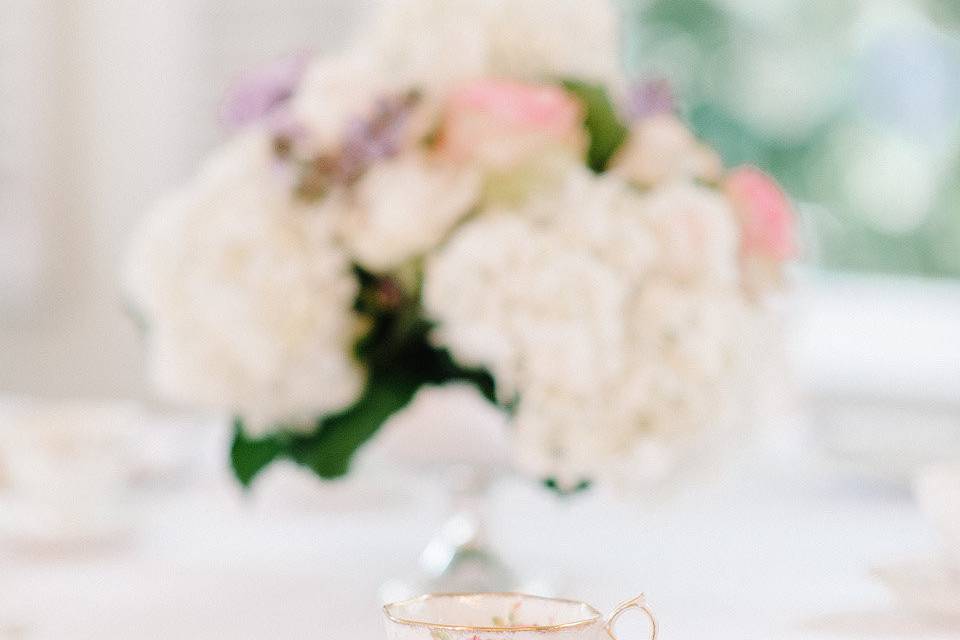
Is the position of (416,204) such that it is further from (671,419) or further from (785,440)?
(785,440)

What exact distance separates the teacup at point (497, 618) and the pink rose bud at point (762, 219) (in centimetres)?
50

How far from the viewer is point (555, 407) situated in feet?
3.01

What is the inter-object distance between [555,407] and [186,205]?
0.33 m

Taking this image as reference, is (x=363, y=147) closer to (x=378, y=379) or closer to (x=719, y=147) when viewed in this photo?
(x=378, y=379)

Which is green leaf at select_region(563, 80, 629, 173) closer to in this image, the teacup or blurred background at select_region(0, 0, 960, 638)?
the teacup

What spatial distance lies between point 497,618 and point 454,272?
0.33 metres

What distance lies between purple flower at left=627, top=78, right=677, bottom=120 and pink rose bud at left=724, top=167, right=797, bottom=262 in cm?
9

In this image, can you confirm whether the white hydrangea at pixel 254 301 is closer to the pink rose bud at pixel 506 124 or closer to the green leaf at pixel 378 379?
the green leaf at pixel 378 379

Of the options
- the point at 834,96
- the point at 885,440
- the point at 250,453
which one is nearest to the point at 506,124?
the point at 250,453

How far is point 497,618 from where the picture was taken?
0.64 meters

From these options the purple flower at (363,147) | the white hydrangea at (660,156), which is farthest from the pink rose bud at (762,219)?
the purple flower at (363,147)

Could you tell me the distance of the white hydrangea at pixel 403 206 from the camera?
0.94 m

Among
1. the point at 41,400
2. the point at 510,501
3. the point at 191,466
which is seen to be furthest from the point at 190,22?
the point at 510,501

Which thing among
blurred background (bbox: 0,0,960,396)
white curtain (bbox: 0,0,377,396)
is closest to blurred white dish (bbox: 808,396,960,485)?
blurred background (bbox: 0,0,960,396)
